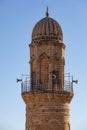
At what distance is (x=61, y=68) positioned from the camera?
38250 millimetres

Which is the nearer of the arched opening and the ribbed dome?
the arched opening

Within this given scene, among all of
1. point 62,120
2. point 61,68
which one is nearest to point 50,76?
point 61,68

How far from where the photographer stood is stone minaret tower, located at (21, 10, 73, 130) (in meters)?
36.8

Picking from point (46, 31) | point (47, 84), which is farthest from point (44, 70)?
point (46, 31)

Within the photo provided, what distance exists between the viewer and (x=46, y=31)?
125ft

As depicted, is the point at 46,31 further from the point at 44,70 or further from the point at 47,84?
the point at 47,84

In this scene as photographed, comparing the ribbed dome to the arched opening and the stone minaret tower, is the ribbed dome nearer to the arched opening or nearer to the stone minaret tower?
the stone minaret tower

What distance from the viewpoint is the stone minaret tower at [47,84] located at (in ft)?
121

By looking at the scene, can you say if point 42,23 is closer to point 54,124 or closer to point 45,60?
point 45,60

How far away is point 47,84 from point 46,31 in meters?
4.24

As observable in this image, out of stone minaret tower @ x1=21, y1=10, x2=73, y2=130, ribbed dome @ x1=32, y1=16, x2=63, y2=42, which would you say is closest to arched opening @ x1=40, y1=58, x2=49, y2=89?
stone minaret tower @ x1=21, y1=10, x2=73, y2=130

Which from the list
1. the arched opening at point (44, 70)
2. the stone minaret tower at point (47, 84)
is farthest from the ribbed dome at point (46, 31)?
the arched opening at point (44, 70)

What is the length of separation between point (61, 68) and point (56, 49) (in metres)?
1.55

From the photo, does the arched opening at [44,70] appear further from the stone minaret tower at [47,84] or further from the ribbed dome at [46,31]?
the ribbed dome at [46,31]
